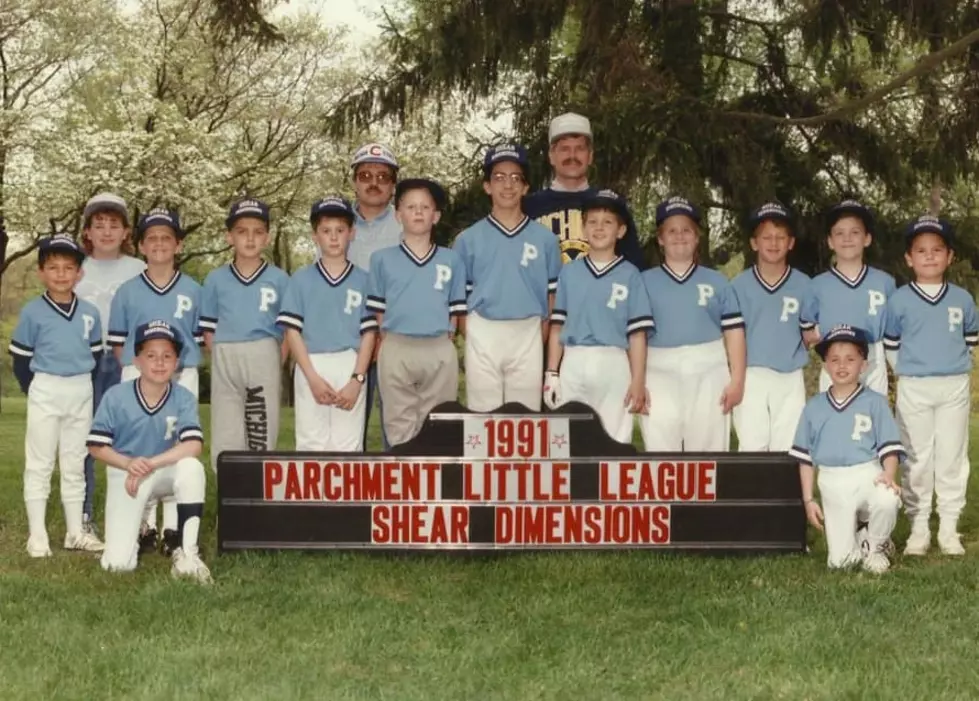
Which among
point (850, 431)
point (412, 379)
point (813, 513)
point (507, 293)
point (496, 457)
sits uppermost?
point (507, 293)

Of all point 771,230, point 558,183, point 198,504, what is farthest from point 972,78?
point 198,504

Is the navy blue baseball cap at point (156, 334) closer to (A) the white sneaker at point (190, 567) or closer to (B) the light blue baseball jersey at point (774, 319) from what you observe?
(A) the white sneaker at point (190, 567)

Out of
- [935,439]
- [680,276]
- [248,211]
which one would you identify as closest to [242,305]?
[248,211]

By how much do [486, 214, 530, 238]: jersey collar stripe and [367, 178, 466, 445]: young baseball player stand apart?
308 millimetres

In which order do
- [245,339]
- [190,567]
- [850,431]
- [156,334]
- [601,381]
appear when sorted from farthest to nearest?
[245,339] < [601,381] < [850,431] < [156,334] < [190,567]

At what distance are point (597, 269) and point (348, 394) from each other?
159 cm

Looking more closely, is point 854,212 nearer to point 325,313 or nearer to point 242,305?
point 325,313

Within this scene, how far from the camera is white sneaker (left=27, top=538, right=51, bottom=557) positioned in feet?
21.5

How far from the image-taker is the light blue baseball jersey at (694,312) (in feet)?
21.6

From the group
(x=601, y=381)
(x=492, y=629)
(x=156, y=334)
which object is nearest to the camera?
(x=492, y=629)

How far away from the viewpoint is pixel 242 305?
6684 mm

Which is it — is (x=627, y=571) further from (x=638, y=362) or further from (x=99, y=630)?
(x=99, y=630)

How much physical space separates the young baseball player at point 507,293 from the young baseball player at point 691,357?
0.66m

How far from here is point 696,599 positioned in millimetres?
5457
